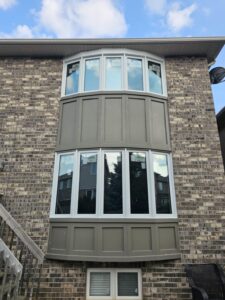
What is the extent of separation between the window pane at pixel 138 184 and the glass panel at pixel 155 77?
77.6 inches

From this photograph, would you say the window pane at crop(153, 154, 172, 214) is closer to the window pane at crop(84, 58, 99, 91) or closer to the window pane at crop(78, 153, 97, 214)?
the window pane at crop(78, 153, 97, 214)

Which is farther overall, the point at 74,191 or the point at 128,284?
the point at 74,191

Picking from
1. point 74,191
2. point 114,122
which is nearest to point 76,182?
point 74,191

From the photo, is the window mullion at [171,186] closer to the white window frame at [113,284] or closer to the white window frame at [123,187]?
the white window frame at [123,187]

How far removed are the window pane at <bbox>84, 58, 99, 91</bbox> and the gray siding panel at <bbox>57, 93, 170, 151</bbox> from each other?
36 centimetres

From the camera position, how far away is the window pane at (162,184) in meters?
5.28

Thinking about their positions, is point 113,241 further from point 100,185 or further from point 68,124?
point 68,124

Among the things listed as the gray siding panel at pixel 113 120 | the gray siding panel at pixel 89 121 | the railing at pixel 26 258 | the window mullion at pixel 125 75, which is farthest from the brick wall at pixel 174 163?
the gray siding panel at pixel 113 120

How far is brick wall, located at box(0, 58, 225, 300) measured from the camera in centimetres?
482

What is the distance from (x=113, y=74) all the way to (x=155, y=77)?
1182 millimetres

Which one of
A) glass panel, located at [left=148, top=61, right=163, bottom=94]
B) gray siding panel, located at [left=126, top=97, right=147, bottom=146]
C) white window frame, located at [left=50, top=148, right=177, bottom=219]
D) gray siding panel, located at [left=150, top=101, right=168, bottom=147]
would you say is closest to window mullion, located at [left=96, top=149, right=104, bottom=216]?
white window frame, located at [left=50, top=148, right=177, bottom=219]

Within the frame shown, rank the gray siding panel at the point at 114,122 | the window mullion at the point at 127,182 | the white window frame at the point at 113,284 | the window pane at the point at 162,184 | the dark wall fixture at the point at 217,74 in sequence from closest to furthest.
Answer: the white window frame at the point at 113,284 < the window mullion at the point at 127,182 < the window pane at the point at 162,184 < the gray siding panel at the point at 114,122 < the dark wall fixture at the point at 217,74

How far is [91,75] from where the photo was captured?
251 inches

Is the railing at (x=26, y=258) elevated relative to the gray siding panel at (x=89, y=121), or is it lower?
lower
